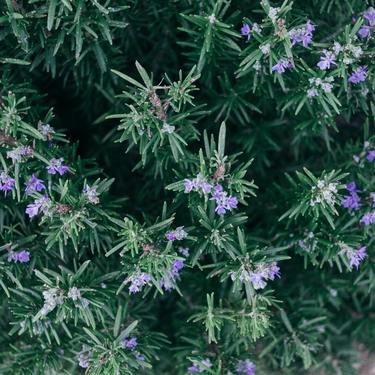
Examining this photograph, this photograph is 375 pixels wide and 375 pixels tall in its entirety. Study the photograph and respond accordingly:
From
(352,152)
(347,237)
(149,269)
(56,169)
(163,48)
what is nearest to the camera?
(149,269)

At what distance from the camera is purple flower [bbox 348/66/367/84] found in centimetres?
273

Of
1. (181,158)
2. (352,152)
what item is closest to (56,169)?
(181,158)

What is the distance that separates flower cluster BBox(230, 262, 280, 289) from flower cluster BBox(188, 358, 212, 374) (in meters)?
0.61

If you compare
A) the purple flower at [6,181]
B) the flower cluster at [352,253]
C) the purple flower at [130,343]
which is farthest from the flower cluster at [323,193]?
the purple flower at [6,181]

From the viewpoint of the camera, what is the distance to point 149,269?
2535 mm

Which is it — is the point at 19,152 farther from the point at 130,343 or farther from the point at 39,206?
the point at 130,343

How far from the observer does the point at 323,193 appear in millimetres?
2623

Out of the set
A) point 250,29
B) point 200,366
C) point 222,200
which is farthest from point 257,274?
point 250,29

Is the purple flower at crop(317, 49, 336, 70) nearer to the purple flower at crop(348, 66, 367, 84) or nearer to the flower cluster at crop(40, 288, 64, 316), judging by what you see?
the purple flower at crop(348, 66, 367, 84)

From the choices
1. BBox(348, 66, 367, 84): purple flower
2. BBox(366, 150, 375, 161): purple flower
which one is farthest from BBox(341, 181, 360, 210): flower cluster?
BBox(348, 66, 367, 84): purple flower

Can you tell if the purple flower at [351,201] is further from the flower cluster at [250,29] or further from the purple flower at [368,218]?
the flower cluster at [250,29]

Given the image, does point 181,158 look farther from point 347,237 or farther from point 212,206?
point 347,237

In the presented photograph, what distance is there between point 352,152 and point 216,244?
1033 mm

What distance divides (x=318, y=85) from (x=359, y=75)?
0.20 meters
